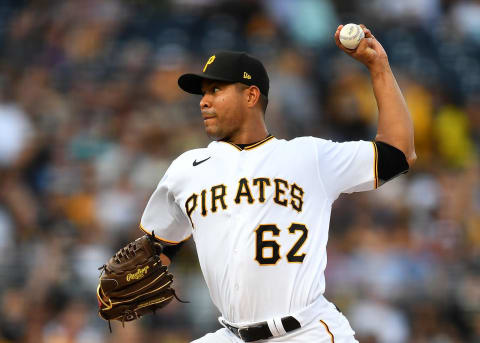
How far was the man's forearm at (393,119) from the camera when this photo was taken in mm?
4039

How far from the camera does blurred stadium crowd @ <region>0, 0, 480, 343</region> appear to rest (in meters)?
7.60

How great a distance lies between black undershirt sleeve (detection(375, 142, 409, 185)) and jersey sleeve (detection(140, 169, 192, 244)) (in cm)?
96

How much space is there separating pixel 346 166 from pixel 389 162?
7.5 inches

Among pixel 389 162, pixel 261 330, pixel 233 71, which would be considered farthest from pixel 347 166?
pixel 261 330

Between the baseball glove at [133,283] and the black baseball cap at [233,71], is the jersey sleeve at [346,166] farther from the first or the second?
the baseball glove at [133,283]

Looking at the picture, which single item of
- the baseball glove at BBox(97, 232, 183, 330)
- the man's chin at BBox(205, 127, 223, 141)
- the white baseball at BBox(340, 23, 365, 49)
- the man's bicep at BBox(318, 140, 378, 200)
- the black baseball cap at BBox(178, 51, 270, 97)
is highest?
the white baseball at BBox(340, 23, 365, 49)

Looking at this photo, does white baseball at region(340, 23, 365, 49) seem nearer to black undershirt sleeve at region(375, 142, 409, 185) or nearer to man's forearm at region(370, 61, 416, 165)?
man's forearm at region(370, 61, 416, 165)

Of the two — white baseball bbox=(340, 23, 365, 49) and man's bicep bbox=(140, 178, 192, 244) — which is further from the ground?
white baseball bbox=(340, 23, 365, 49)

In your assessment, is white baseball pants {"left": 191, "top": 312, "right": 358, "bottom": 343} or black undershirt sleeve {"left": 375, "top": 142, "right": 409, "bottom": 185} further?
black undershirt sleeve {"left": 375, "top": 142, "right": 409, "bottom": 185}

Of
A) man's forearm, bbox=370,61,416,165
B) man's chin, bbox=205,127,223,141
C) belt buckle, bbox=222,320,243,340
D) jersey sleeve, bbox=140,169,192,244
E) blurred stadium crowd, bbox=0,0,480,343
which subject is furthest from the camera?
blurred stadium crowd, bbox=0,0,480,343

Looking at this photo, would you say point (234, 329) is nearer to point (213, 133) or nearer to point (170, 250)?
point (170, 250)

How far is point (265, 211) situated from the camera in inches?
153

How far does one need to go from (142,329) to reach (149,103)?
278 cm

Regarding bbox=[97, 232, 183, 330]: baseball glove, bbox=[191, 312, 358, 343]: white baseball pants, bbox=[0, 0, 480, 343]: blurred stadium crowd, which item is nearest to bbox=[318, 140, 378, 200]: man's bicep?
bbox=[191, 312, 358, 343]: white baseball pants
